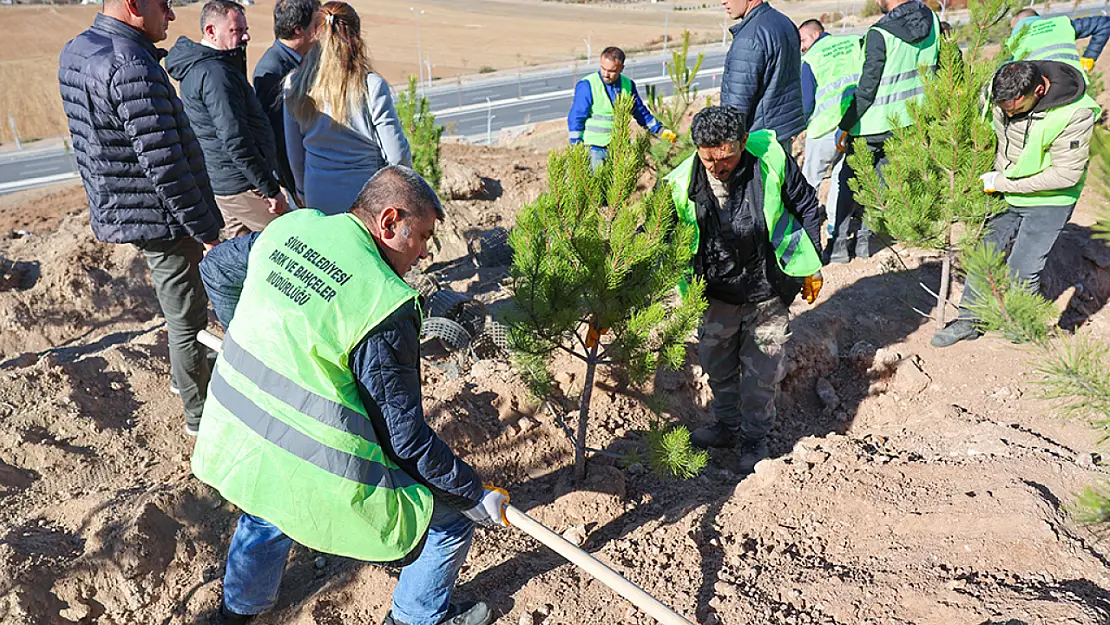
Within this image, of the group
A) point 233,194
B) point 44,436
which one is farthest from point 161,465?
point 233,194

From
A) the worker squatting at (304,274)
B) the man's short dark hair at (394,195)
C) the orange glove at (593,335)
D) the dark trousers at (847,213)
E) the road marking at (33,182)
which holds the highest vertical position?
the man's short dark hair at (394,195)

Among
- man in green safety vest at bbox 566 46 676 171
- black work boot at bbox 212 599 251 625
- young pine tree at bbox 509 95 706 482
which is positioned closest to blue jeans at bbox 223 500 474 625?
black work boot at bbox 212 599 251 625

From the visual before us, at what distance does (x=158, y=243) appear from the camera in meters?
3.22

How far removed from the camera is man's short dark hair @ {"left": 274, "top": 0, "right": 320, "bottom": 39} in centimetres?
364

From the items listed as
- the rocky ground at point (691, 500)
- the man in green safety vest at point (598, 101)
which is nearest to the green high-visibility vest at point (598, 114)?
the man in green safety vest at point (598, 101)

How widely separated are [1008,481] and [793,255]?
4.21ft

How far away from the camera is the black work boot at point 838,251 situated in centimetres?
575

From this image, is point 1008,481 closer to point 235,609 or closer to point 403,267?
point 403,267

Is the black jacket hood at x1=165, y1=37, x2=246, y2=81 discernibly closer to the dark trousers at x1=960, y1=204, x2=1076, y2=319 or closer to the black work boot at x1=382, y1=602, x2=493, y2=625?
the black work boot at x1=382, y1=602, x2=493, y2=625

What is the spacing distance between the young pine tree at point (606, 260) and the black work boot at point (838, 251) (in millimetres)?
3277

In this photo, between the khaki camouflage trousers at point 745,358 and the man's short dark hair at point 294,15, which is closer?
the khaki camouflage trousers at point 745,358

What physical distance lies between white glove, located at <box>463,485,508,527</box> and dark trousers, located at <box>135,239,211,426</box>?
1.76m

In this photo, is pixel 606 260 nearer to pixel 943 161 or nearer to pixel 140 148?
pixel 140 148

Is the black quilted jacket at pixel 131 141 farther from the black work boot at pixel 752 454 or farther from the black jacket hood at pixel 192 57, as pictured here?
the black work boot at pixel 752 454
